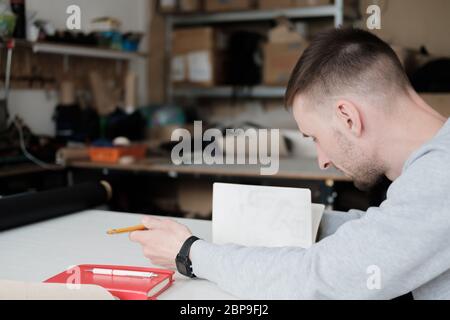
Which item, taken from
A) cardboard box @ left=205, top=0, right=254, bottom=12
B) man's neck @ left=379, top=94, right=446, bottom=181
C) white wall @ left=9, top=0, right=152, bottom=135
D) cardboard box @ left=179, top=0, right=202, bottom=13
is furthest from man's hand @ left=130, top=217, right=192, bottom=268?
cardboard box @ left=179, top=0, right=202, bottom=13

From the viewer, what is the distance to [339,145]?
1.11m

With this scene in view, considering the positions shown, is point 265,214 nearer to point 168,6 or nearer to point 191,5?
point 191,5

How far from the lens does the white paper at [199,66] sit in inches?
155

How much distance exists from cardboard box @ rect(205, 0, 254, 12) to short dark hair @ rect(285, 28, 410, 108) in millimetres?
2851

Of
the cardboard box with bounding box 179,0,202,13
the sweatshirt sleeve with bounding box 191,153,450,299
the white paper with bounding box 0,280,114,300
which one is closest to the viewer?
the sweatshirt sleeve with bounding box 191,153,450,299

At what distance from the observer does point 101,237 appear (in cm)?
145

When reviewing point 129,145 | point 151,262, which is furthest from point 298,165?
point 151,262

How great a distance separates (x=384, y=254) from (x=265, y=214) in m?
0.35

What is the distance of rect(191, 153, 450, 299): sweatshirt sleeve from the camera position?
0.83m

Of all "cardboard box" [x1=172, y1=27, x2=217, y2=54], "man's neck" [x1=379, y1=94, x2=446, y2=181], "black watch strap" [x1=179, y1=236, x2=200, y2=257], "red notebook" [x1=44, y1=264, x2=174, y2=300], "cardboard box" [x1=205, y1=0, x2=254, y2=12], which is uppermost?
"cardboard box" [x1=205, y1=0, x2=254, y2=12]

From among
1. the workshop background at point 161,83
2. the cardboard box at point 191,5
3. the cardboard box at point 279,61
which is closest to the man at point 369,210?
the workshop background at point 161,83

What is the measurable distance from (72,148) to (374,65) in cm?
241

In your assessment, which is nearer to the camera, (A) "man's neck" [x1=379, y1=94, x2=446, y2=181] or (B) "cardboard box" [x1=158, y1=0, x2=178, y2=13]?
(A) "man's neck" [x1=379, y1=94, x2=446, y2=181]

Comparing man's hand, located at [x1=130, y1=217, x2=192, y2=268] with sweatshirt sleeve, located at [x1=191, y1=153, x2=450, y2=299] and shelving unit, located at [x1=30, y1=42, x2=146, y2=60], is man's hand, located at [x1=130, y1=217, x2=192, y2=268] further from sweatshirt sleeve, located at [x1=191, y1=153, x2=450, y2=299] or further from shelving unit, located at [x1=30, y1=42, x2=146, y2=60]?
shelving unit, located at [x1=30, y1=42, x2=146, y2=60]
